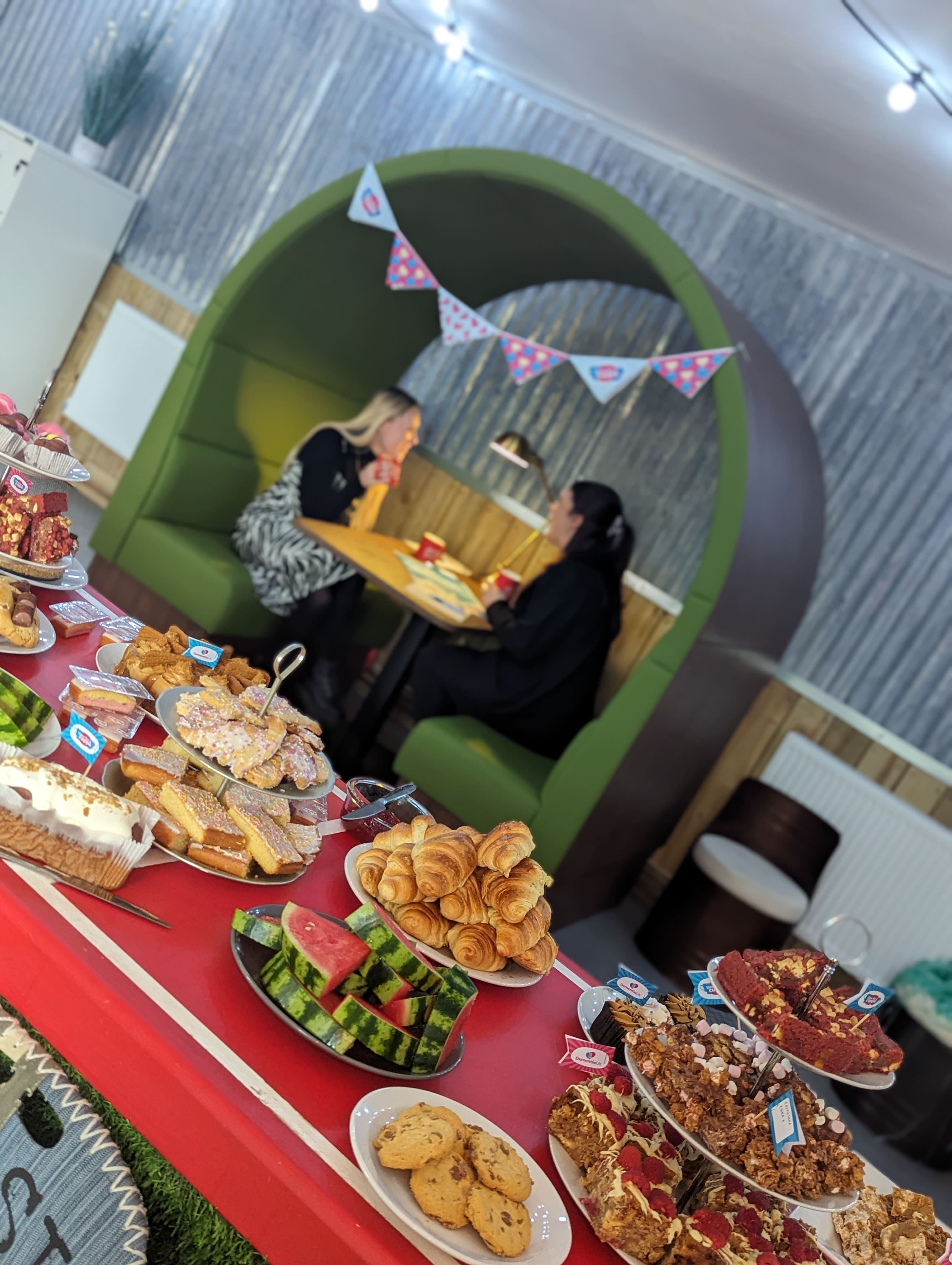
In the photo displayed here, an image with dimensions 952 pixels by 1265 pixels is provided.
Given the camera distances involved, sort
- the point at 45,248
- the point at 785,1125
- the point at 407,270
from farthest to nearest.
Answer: the point at 45,248 → the point at 407,270 → the point at 785,1125

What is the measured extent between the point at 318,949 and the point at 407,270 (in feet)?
12.5

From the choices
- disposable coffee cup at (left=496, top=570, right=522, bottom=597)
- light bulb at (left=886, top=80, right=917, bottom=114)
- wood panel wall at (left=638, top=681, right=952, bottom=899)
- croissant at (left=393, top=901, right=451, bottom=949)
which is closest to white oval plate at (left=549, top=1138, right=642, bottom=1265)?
croissant at (left=393, top=901, right=451, bottom=949)

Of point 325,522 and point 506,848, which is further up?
point 506,848

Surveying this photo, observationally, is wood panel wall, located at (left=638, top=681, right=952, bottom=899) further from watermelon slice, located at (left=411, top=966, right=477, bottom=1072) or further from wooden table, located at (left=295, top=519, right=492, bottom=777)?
watermelon slice, located at (left=411, top=966, right=477, bottom=1072)

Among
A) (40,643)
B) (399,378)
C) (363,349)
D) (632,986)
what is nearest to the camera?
(632,986)

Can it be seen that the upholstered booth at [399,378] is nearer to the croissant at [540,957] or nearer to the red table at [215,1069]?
the croissant at [540,957]

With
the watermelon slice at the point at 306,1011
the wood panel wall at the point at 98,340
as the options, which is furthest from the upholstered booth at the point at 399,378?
the watermelon slice at the point at 306,1011

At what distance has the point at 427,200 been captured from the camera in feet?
14.4

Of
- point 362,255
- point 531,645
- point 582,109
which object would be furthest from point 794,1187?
point 582,109

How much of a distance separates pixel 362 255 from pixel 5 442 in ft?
10.2

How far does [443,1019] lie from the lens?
1448mm

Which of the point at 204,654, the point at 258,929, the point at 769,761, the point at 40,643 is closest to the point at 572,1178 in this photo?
the point at 258,929

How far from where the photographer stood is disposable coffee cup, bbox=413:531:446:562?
202 inches

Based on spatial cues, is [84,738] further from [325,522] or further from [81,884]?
[325,522]
